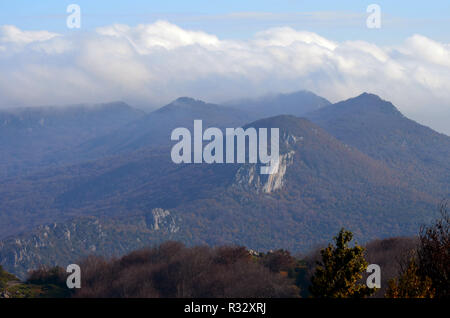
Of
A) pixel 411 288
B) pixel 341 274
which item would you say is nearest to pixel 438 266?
pixel 411 288

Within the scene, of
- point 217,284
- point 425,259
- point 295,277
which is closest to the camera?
point 425,259

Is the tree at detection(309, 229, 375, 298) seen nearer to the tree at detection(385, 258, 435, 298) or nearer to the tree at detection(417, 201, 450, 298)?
the tree at detection(385, 258, 435, 298)

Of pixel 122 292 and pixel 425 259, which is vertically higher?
pixel 425 259

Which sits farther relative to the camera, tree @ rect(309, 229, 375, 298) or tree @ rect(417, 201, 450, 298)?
tree @ rect(417, 201, 450, 298)

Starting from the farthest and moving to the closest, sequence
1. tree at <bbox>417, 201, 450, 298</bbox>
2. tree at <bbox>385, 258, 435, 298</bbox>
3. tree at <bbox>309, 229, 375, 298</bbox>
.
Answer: tree at <bbox>417, 201, 450, 298</bbox> → tree at <bbox>309, 229, 375, 298</bbox> → tree at <bbox>385, 258, 435, 298</bbox>

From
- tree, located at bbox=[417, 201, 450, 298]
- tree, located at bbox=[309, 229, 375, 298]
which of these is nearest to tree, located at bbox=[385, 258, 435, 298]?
tree, located at bbox=[417, 201, 450, 298]

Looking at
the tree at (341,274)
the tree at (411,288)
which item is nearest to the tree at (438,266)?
the tree at (411,288)

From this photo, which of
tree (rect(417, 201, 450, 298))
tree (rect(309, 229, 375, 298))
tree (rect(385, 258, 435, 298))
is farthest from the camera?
tree (rect(417, 201, 450, 298))
